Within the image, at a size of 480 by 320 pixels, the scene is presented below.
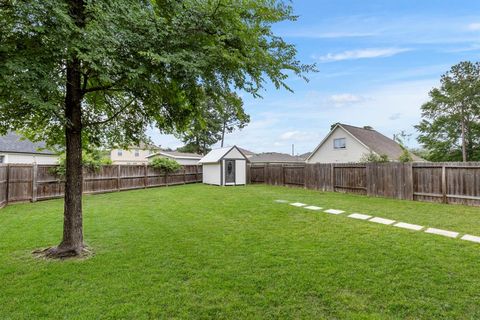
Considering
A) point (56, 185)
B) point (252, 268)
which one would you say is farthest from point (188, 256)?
point (56, 185)

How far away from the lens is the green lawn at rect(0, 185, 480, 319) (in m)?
2.51

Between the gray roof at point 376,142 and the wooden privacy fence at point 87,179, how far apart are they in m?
11.5

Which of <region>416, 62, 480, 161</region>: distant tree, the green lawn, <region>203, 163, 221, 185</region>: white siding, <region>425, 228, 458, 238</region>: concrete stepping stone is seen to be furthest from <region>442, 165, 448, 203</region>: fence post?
<region>416, 62, 480, 161</region>: distant tree

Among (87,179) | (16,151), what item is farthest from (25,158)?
(87,179)

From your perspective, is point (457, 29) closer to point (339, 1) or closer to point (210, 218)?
point (339, 1)

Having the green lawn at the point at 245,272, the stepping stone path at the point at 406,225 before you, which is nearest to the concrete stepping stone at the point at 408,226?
the stepping stone path at the point at 406,225

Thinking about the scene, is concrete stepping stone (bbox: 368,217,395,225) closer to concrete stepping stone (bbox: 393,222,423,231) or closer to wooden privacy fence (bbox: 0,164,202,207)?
concrete stepping stone (bbox: 393,222,423,231)

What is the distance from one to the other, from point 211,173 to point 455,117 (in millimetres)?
21353

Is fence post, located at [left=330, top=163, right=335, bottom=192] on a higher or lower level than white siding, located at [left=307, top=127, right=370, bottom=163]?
lower

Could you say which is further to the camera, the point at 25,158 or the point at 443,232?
the point at 25,158

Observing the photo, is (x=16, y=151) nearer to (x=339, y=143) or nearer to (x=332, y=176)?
(x=332, y=176)

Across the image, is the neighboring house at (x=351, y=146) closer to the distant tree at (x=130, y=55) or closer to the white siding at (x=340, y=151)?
the white siding at (x=340, y=151)

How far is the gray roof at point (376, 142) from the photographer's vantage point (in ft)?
60.2

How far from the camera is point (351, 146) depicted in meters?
18.9
